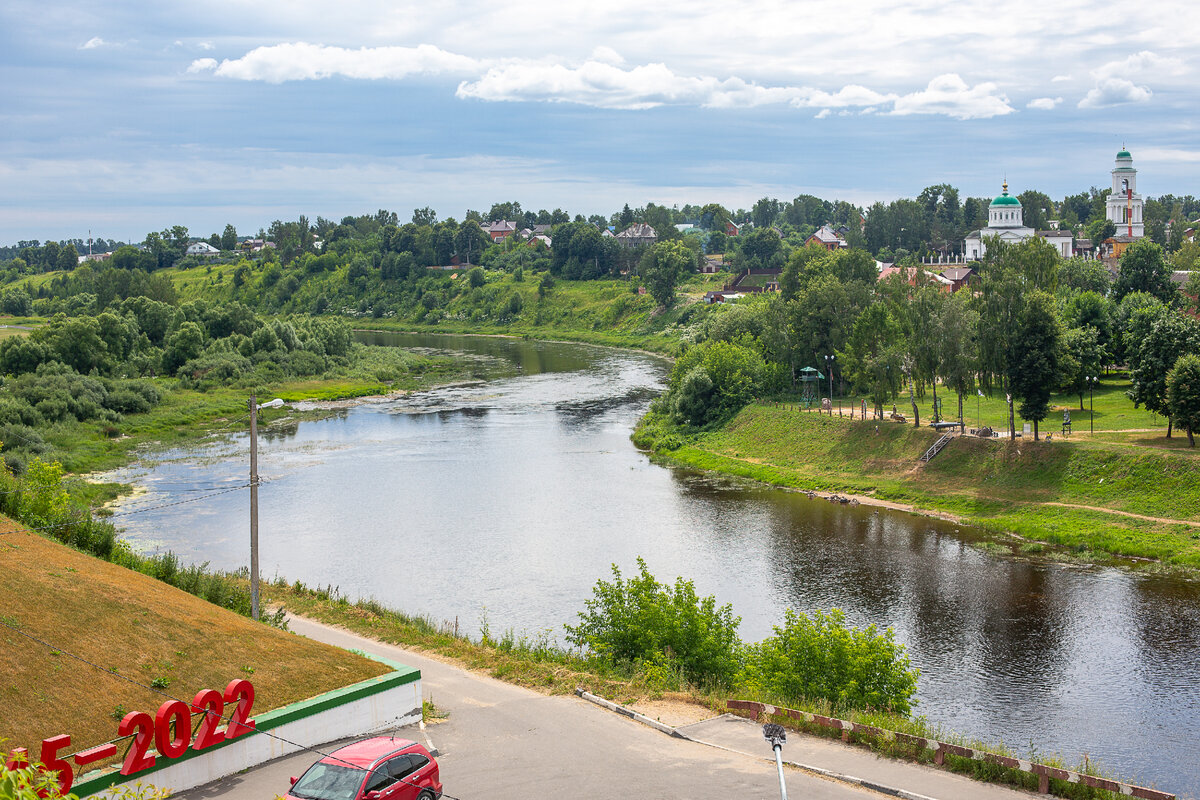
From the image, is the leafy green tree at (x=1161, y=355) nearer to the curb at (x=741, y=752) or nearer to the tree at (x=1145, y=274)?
the tree at (x=1145, y=274)

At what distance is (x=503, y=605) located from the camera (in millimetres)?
33750

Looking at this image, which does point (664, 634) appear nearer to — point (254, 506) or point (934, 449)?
point (254, 506)

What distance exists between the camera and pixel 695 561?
38906 millimetres

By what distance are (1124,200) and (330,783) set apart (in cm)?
16013

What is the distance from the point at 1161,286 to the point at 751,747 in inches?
2762

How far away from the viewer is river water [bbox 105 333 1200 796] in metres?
26.3

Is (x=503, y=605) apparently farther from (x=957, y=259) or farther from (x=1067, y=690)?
(x=957, y=259)

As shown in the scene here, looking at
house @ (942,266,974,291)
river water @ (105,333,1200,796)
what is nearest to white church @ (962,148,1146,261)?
house @ (942,266,974,291)

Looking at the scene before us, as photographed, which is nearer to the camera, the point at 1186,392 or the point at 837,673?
the point at 837,673

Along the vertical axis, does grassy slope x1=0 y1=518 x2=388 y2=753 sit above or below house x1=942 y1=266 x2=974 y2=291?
below

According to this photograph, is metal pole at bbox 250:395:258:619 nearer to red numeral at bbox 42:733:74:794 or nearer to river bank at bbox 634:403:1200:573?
red numeral at bbox 42:733:74:794

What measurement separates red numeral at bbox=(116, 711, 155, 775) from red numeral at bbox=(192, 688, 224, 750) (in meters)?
0.93

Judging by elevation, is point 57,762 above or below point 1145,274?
below

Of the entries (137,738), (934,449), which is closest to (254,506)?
(137,738)
